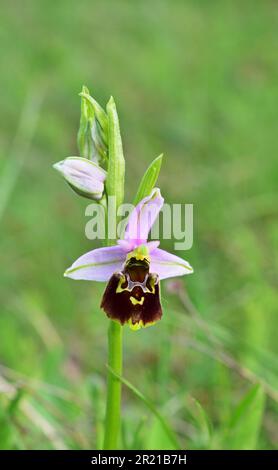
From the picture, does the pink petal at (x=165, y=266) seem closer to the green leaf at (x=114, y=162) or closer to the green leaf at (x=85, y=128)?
the green leaf at (x=114, y=162)

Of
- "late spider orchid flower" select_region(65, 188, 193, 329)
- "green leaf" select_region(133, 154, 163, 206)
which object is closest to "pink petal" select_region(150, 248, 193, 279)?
"late spider orchid flower" select_region(65, 188, 193, 329)

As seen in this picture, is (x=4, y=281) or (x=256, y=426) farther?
(x=4, y=281)

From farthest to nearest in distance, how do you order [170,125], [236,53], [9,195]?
[236,53] → [170,125] → [9,195]

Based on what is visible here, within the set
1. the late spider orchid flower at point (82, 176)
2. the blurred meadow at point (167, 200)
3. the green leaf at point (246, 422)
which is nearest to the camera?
the late spider orchid flower at point (82, 176)

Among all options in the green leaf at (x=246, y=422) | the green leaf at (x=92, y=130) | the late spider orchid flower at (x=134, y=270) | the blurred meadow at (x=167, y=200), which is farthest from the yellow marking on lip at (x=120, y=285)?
the green leaf at (x=246, y=422)

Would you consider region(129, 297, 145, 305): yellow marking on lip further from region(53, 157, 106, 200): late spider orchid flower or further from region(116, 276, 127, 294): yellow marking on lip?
region(53, 157, 106, 200): late spider orchid flower

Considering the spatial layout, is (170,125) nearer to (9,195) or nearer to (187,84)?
(187,84)


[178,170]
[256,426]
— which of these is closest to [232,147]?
[178,170]
